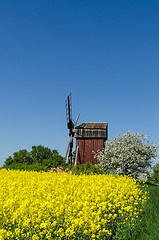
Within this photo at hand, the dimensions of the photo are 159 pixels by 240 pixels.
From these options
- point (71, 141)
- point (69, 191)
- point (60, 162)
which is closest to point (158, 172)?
point (71, 141)

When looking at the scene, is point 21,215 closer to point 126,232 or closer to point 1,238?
point 1,238

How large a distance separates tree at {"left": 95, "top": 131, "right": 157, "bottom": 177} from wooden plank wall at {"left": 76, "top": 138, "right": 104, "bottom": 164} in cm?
265

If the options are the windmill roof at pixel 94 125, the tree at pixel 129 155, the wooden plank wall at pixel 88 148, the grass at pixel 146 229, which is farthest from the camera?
the windmill roof at pixel 94 125

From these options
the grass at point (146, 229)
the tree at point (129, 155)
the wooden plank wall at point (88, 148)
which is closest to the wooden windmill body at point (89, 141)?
the wooden plank wall at point (88, 148)

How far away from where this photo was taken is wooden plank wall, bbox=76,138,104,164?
2730 centimetres

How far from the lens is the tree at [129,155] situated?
2258 cm

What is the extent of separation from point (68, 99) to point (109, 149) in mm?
9340

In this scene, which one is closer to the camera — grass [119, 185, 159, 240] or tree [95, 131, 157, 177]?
grass [119, 185, 159, 240]

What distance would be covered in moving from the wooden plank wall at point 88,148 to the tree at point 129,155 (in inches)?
104

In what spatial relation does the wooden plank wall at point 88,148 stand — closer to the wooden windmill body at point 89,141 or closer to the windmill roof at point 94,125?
the wooden windmill body at point 89,141

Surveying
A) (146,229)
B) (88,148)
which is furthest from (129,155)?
(146,229)

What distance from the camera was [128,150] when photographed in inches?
909

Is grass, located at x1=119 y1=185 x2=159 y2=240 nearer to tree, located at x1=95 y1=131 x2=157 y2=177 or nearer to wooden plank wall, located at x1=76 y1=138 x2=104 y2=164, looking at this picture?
tree, located at x1=95 y1=131 x2=157 y2=177

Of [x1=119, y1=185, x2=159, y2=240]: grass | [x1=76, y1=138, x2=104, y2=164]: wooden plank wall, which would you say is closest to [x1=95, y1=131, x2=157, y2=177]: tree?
[x1=76, y1=138, x2=104, y2=164]: wooden plank wall
